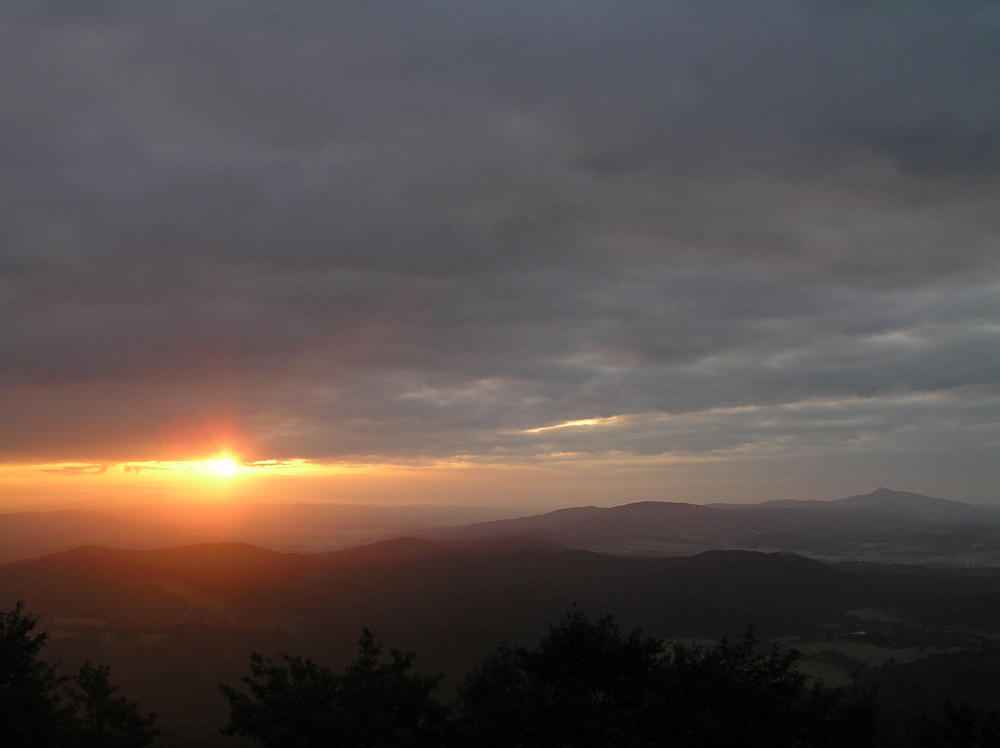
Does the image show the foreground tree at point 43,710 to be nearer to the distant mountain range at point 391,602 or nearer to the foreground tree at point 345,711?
the foreground tree at point 345,711

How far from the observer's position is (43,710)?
32031 mm

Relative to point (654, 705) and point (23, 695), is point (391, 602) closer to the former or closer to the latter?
point (23, 695)

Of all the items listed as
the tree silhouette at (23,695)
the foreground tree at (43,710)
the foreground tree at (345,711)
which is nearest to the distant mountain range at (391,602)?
the foreground tree at (43,710)

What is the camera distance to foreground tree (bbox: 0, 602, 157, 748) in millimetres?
29859

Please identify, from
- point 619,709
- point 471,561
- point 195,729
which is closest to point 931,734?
Answer: point 619,709

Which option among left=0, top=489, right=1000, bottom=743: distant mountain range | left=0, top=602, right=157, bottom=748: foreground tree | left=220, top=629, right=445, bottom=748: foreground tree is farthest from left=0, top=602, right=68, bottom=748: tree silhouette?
left=0, top=489, right=1000, bottom=743: distant mountain range

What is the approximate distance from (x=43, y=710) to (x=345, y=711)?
55.3ft

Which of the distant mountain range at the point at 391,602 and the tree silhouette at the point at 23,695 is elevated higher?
the tree silhouette at the point at 23,695

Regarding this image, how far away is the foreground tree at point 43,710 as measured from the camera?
29.9m

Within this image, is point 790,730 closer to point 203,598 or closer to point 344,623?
point 344,623

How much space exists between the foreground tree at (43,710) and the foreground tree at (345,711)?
863cm

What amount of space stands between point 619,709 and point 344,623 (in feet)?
375

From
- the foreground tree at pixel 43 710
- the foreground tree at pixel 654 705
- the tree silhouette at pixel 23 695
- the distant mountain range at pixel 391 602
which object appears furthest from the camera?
the distant mountain range at pixel 391 602

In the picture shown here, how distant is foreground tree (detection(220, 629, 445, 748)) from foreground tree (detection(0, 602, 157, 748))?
8628 mm
